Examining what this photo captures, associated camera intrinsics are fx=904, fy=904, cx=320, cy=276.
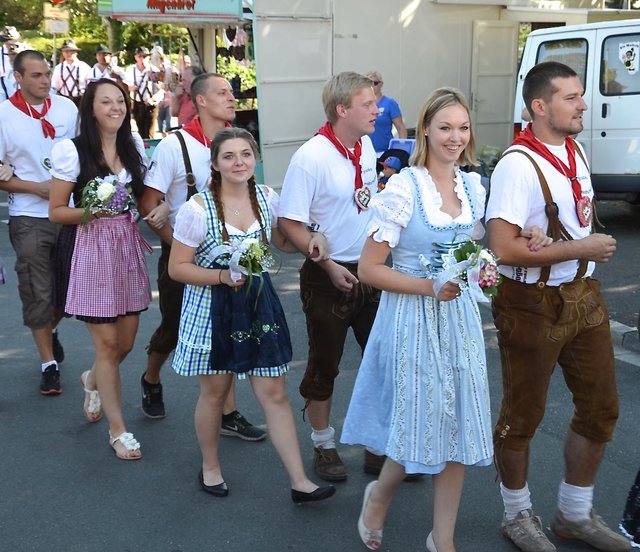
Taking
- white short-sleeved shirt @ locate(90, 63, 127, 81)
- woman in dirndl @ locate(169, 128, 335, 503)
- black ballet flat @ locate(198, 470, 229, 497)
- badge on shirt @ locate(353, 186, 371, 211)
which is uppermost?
white short-sleeved shirt @ locate(90, 63, 127, 81)

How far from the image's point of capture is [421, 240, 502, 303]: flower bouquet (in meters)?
3.21

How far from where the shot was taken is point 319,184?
14.1 ft

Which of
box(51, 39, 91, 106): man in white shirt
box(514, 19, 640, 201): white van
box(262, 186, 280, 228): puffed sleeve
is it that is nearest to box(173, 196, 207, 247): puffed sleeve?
box(262, 186, 280, 228): puffed sleeve

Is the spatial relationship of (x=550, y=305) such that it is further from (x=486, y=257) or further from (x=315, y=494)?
(x=315, y=494)

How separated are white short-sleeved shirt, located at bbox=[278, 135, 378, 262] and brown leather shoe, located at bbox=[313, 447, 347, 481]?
1.00 metres

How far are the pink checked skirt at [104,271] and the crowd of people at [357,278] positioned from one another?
11 millimetres

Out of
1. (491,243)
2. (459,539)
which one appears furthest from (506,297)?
(459,539)

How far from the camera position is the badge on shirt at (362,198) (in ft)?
14.3

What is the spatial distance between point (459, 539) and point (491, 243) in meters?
1.32

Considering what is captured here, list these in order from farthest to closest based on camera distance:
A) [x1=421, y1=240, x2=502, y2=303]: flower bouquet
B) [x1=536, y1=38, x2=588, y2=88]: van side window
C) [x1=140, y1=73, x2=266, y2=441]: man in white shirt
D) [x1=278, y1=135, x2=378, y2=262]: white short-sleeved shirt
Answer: [x1=536, y1=38, x2=588, y2=88]: van side window < [x1=140, y1=73, x2=266, y2=441]: man in white shirt < [x1=278, y1=135, x2=378, y2=262]: white short-sleeved shirt < [x1=421, y1=240, x2=502, y2=303]: flower bouquet

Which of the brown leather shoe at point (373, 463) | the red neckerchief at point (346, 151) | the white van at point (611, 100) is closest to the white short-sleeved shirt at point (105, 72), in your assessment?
the white van at point (611, 100)

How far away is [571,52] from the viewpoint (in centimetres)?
1059

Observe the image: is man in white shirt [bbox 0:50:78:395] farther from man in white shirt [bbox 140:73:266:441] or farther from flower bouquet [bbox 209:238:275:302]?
flower bouquet [bbox 209:238:275:302]

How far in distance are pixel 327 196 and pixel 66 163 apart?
1.38m
